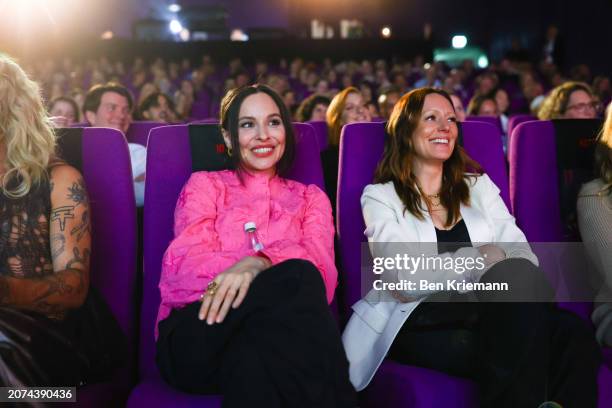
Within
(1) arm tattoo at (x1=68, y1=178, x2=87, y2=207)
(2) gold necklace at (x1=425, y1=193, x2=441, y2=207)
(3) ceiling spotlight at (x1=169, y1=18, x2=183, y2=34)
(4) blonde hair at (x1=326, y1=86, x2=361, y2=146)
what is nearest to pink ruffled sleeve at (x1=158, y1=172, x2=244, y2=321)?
(1) arm tattoo at (x1=68, y1=178, x2=87, y2=207)

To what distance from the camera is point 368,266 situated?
175 centimetres

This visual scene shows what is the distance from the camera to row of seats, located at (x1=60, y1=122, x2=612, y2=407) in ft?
4.73

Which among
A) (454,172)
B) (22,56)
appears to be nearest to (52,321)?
(454,172)

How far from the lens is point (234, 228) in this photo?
1.64m

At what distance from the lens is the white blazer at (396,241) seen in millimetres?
→ 1549

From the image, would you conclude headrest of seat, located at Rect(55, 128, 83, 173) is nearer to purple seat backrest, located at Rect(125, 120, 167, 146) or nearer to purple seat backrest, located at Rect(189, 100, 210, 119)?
purple seat backrest, located at Rect(125, 120, 167, 146)

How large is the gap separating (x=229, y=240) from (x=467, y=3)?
40.2 feet

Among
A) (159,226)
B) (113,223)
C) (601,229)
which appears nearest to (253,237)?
(159,226)

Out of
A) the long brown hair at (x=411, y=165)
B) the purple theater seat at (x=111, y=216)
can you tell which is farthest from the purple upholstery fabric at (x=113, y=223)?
the long brown hair at (x=411, y=165)

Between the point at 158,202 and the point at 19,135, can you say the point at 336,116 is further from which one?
the point at 19,135

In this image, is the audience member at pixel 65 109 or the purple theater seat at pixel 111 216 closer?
the purple theater seat at pixel 111 216

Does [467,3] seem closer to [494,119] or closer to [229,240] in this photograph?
[494,119]

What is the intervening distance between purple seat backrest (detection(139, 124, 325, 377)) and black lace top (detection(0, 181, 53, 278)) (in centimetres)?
24

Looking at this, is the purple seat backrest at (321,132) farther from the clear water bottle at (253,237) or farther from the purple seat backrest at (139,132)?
the clear water bottle at (253,237)
